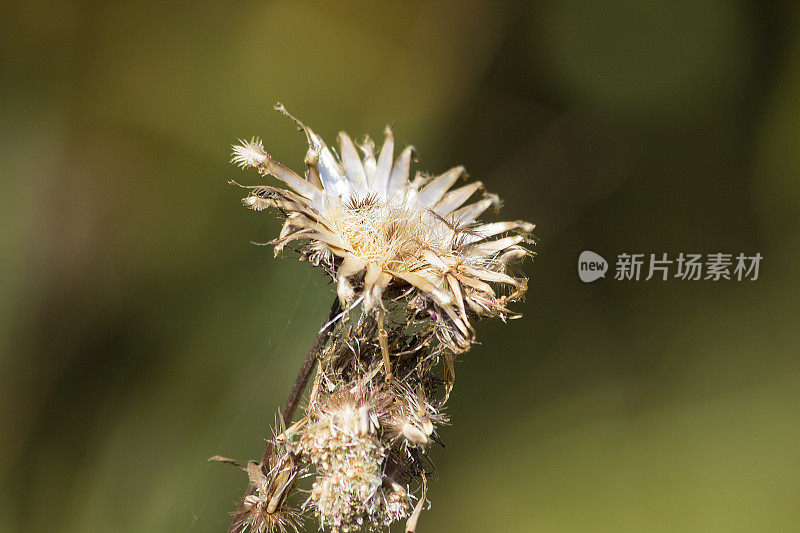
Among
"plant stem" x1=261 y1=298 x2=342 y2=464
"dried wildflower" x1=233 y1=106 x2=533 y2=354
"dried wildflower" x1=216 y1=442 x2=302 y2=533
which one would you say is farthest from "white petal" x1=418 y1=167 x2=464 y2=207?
"dried wildflower" x1=216 y1=442 x2=302 y2=533

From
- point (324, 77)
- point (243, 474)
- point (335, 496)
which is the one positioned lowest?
point (243, 474)

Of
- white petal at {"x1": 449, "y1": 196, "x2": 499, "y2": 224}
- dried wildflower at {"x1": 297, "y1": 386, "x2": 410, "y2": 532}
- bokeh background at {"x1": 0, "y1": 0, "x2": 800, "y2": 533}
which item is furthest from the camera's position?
bokeh background at {"x1": 0, "y1": 0, "x2": 800, "y2": 533}

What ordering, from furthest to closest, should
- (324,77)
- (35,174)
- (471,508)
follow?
(471,508) → (324,77) → (35,174)

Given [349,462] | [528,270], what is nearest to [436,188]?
[349,462]

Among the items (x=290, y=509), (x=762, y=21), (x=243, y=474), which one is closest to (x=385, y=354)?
(x=290, y=509)

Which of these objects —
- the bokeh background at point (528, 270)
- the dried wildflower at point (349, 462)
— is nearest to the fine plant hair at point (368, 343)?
the dried wildflower at point (349, 462)

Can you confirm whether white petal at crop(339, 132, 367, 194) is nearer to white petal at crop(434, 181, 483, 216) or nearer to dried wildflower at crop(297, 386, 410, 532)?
white petal at crop(434, 181, 483, 216)

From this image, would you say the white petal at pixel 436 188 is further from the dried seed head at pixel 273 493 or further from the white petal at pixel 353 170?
the dried seed head at pixel 273 493

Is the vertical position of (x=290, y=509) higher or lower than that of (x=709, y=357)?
lower

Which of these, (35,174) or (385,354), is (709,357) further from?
(35,174)
